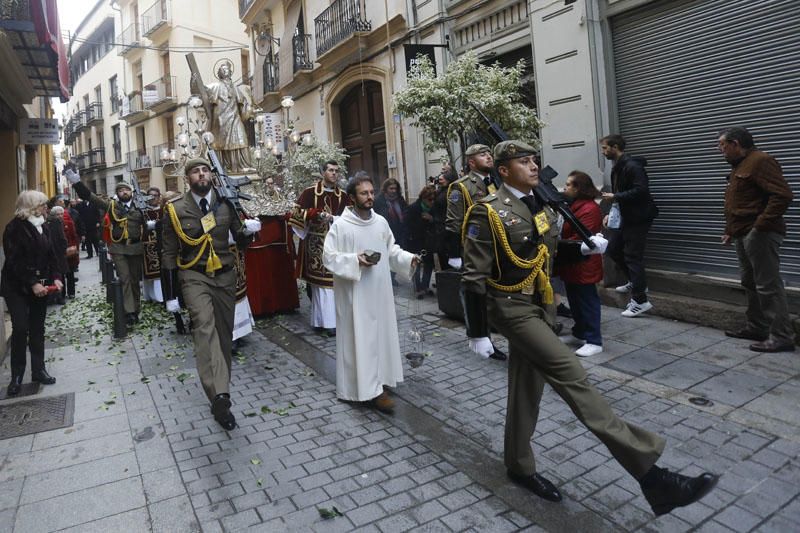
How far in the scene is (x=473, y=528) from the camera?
2971 mm

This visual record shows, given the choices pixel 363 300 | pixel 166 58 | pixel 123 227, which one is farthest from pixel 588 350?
pixel 166 58

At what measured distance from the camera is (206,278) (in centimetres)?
476

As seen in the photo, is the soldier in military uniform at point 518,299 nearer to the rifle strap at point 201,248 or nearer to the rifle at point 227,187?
the rifle strap at point 201,248

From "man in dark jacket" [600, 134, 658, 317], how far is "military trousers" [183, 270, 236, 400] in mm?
4171

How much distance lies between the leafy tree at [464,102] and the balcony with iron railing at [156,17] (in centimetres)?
2419

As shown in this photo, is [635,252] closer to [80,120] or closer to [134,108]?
[134,108]

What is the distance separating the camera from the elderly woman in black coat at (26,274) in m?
5.34

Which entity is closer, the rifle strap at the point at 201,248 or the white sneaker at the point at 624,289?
the rifle strap at the point at 201,248

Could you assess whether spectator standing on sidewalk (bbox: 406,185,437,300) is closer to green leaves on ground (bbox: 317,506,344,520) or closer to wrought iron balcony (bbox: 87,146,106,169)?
green leaves on ground (bbox: 317,506,344,520)

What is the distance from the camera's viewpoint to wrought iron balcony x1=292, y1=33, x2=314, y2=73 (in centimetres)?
1703

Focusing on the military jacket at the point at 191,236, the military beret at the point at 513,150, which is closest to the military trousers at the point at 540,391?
the military beret at the point at 513,150

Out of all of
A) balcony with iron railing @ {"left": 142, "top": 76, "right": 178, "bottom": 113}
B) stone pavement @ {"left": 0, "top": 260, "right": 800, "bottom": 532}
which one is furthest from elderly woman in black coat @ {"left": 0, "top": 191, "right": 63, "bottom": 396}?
balcony with iron railing @ {"left": 142, "top": 76, "right": 178, "bottom": 113}

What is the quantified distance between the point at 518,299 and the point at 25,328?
15.4 feet

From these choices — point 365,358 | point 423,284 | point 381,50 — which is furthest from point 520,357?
point 381,50
